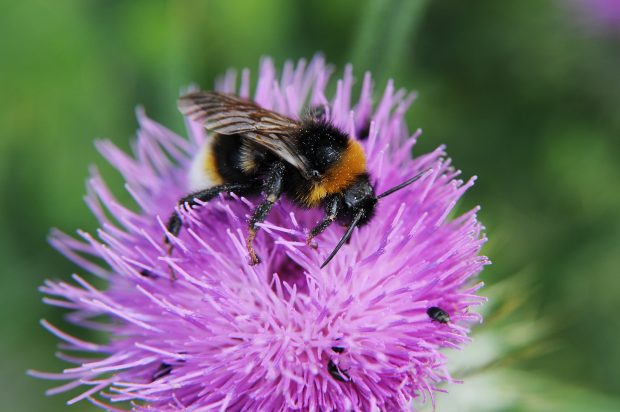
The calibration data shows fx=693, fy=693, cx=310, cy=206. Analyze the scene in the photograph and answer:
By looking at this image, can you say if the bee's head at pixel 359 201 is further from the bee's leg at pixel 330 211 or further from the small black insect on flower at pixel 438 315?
the small black insect on flower at pixel 438 315

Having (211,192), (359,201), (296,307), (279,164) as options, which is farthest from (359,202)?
(211,192)

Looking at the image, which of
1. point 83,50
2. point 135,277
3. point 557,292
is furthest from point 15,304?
point 557,292

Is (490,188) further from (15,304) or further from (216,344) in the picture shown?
(15,304)

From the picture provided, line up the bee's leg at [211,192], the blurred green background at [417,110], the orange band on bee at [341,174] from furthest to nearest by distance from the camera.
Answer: the blurred green background at [417,110] < the bee's leg at [211,192] < the orange band on bee at [341,174]

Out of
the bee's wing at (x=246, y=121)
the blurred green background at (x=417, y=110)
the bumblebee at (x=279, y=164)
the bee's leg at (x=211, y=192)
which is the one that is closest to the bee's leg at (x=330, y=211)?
the bumblebee at (x=279, y=164)

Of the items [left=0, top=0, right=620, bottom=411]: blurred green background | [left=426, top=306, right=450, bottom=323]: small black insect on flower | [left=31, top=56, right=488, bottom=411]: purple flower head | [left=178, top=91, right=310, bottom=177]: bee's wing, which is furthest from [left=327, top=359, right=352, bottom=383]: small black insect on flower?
[left=0, top=0, right=620, bottom=411]: blurred green background

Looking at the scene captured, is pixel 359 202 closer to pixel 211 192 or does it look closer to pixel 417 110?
pixel 211 192
